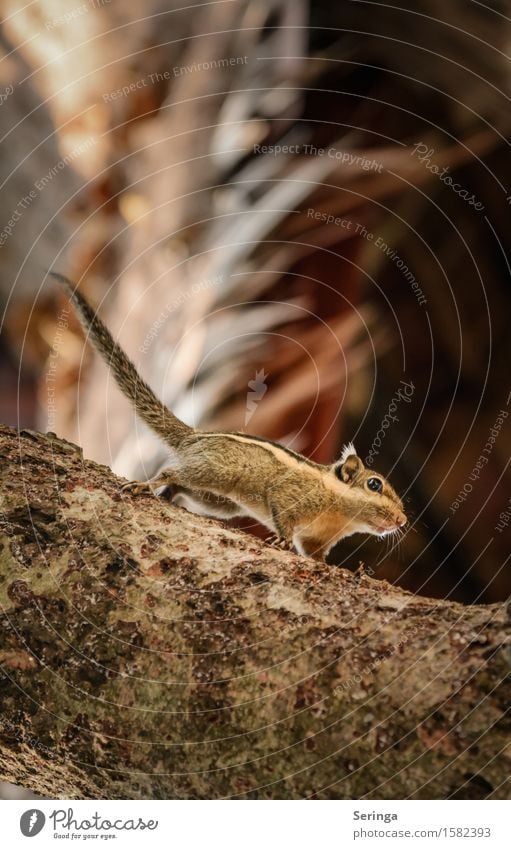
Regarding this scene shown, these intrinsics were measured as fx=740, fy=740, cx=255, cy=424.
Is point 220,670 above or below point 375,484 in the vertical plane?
below

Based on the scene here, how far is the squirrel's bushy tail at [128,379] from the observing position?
67 cm

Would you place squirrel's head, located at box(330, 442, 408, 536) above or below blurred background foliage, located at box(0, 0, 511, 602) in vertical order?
below

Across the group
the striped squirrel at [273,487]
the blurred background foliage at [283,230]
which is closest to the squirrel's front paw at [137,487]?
the striped squirrel at [273,487]

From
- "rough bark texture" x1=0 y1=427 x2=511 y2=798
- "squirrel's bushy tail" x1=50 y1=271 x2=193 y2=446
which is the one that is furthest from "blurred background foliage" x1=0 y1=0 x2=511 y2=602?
"rough bark texture" x1=0 y1=427 x2=511 y2=798

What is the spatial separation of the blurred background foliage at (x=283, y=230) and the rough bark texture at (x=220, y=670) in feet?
0.69

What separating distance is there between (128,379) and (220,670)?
1.02 feet

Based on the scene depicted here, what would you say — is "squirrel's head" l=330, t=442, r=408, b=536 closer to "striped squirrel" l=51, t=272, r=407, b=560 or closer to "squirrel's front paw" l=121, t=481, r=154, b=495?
"striped squirrel" l=51, t=272, r=407, b=560

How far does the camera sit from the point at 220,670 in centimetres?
47

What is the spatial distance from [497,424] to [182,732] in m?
0.54

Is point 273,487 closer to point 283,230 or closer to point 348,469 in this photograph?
point 348,469

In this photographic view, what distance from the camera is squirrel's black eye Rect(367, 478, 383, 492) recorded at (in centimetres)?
65

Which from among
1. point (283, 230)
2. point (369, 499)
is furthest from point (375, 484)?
point (283, 230)

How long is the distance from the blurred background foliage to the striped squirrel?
9 centimetres
